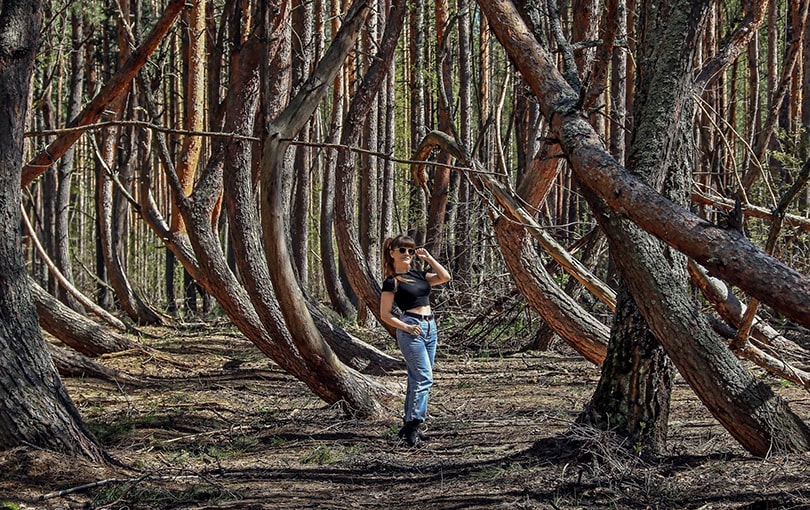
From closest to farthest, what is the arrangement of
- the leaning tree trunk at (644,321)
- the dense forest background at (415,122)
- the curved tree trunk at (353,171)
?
1. the leaning tree trunk at (644,321)
2. the dense forest background at (415,122)
3. the curved tree trunk at (353,171)

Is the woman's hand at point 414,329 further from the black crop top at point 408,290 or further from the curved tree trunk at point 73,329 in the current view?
the curved tree trunk at point 73,329

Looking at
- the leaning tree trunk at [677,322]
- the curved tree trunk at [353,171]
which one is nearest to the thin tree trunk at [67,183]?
the curved tree trunk at [353,171]

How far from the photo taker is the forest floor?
4.50 metres

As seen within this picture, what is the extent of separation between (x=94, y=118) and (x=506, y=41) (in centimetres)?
383

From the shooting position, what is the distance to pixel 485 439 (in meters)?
6.21

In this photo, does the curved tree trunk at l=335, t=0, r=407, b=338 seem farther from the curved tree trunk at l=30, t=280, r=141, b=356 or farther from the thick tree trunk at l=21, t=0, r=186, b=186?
the thick tree trunk at l=21, t=0, r=186, b=186

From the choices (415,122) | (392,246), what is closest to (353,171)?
(392,246)

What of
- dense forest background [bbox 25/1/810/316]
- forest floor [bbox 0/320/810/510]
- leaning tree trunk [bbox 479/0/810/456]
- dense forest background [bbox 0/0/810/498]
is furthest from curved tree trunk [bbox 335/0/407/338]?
leaning tree trunk [bbox 479/0/810/456]

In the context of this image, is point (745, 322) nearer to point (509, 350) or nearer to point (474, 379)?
point (474, 379)

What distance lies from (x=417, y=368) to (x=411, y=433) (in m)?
0.47

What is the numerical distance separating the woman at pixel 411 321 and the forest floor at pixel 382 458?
0.94 ft

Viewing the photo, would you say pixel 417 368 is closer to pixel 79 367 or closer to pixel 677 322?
pixel 677 322

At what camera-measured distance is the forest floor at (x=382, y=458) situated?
14.8ft

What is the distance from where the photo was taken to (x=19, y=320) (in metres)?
4.89
